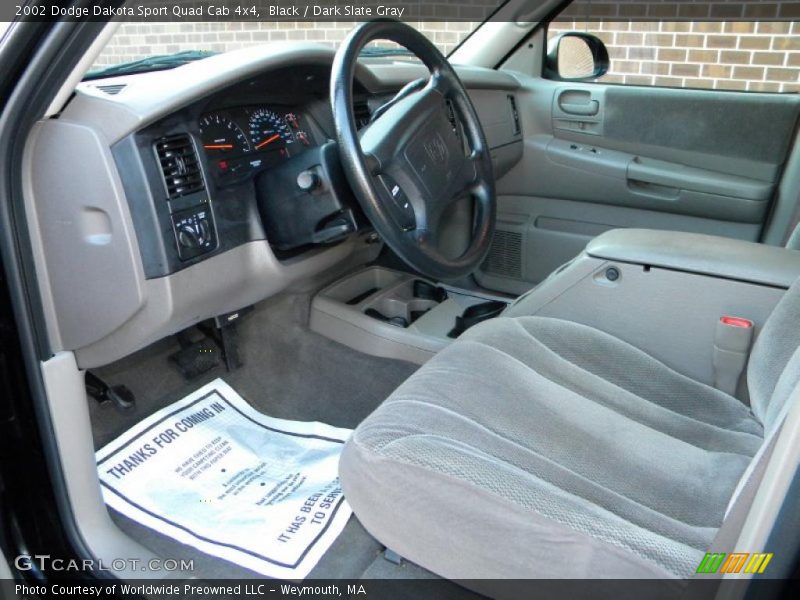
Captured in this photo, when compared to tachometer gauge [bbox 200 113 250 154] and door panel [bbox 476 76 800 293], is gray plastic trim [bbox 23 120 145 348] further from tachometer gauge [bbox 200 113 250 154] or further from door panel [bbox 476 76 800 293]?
door panel [bbox 476 76 800 293]

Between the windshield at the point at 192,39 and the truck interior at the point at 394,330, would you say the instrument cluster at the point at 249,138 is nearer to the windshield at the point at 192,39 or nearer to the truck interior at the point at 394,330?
the truck interior at the point at 394,330

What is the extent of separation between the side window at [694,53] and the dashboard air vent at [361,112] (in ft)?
3.25

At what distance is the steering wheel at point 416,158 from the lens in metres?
1.28

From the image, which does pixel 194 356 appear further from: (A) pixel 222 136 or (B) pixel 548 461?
(B) pixel 548 461

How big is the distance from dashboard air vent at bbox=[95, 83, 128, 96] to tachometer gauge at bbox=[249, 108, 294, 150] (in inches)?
11.0

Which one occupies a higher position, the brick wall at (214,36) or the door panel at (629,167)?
the brick wall at (214,36)

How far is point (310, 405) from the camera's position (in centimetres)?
189

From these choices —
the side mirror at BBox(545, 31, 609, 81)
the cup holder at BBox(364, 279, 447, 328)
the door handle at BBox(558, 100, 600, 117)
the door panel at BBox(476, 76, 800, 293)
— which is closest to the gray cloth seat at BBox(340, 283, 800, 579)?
the cup holder at BBox(364, 279, 447, 328)

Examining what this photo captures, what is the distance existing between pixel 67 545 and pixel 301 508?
0.44 m

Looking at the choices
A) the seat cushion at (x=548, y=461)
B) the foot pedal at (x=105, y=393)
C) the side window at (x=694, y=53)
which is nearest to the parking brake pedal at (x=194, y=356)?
the foot pedal at (x=105, y=393)

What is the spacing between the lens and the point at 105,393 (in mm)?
1565

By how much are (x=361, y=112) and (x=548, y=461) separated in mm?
1007

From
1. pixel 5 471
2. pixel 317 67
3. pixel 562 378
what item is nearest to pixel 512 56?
pixel 317 67

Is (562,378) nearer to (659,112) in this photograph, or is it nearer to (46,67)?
(46,67)
